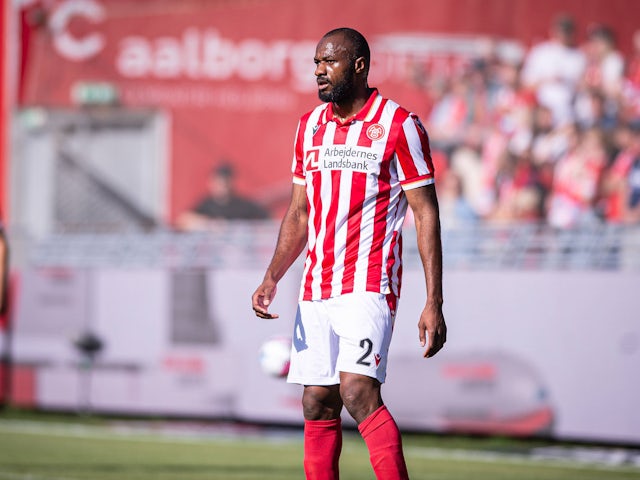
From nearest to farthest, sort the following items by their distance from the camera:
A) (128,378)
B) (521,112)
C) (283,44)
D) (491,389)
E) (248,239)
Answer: (491,389)
(128,378)
(248,239)
(521,112)
(283,44)

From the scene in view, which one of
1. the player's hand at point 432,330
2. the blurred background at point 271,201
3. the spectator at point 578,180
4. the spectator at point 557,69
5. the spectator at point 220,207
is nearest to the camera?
the player's hand at point 432,330

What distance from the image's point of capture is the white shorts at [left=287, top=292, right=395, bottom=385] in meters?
5.05

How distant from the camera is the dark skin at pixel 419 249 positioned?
495 centimetres

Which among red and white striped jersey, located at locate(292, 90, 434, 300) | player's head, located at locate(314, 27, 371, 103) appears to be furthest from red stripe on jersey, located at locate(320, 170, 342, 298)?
player's head, located at locate(314, 27, 371, 103)

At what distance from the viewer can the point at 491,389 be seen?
1152cm

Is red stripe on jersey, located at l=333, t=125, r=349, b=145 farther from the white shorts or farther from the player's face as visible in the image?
the white shorts

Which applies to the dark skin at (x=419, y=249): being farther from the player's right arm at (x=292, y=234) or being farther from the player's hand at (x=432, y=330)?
the player's right arm at (x=292, y=234)

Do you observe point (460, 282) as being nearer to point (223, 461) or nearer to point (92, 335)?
point (223, 461)

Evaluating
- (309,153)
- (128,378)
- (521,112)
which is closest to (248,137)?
(521,112)

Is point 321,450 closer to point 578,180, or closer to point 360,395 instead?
point 360,395

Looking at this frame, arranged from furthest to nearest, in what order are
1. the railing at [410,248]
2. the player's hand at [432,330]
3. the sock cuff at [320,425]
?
1. the railing at [410,248]
2. the sock cuff at [320,425]
3. the player's hand at [432,330]

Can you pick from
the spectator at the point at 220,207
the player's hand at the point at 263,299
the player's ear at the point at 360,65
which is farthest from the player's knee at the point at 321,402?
the spectator at the point at 220,207

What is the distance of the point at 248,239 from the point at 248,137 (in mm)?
2612

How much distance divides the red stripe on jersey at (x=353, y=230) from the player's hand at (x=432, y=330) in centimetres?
36
